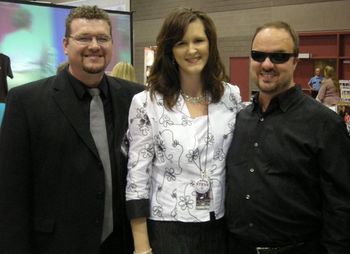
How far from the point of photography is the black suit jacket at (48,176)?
6.40ft

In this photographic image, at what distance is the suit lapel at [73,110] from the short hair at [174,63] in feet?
1.14

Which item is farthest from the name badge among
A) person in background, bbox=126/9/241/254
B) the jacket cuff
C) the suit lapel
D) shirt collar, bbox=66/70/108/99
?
shirt collar, bbox=66/70/108/99

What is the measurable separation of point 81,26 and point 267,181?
1109 mm

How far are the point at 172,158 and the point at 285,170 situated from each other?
493 millimetres

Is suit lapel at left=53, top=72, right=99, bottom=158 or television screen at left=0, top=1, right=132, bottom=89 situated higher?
television screen at left=0, top=1, right=132, bottom=89

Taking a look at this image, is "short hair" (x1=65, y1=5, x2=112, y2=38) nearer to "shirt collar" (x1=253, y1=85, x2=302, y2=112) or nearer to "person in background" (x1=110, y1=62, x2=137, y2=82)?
"shirt collar" (x1=253, y1=85, x2=302, y2=112)

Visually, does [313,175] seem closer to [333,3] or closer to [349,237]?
[349,237]

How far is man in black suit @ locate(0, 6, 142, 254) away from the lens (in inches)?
76.9

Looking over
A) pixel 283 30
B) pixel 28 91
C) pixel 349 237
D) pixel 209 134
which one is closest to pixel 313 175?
pixel 349 237

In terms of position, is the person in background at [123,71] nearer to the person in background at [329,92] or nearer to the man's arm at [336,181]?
the man's arm at [336,181]

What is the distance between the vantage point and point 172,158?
6.24 ft

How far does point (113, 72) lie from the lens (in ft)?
16.7

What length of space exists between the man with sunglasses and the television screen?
10.6 ft

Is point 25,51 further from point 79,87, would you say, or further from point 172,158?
point 172,158
